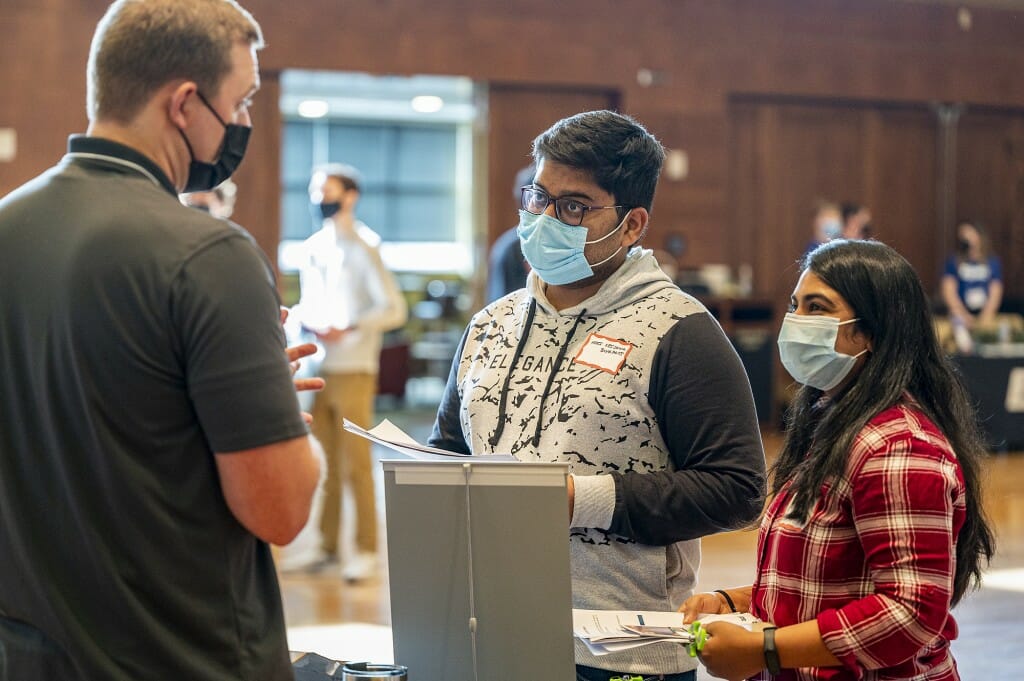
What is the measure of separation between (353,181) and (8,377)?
13.1 ft

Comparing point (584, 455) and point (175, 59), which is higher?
point (175, 59)

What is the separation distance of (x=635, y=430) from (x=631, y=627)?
0.97 ft

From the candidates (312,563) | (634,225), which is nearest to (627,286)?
(634,225)

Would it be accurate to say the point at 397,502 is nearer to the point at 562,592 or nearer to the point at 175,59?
the point at 562,592

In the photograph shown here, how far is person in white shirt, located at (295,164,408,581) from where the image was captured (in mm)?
5023

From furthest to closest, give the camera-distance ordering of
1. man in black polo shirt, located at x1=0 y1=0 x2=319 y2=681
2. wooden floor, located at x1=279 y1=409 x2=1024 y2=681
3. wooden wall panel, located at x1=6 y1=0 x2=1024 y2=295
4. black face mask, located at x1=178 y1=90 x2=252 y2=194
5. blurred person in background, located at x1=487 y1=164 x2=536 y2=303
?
wooden wall panel, located at x1=6 y1=0 x2=1024 y2=295
blurred person in background, located at x1=487 y1=164 x2=536 y2=303
wooden floor, located at x1=279 y1=409 x2=1024 y2=681
black face mask, located at x1=178 y1=90 x2=252 y2=194
man in black polo shirt, located at x1=0 y1=0 x2=319 y2=681

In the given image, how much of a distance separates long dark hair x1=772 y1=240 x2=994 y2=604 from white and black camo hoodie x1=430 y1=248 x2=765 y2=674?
0.10 m

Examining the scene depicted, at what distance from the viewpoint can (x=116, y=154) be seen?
129cm

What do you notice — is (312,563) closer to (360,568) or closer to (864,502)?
(360,568)

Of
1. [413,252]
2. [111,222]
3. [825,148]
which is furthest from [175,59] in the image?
[413,252]

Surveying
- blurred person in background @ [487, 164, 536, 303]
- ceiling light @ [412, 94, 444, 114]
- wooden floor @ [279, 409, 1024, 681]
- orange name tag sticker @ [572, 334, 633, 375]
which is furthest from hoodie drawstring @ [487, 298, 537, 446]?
ceiling light @ [412, 94, 444, 114]

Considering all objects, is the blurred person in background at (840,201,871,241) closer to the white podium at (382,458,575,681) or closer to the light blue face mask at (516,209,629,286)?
the light blue face mask at (516,209,629,286)

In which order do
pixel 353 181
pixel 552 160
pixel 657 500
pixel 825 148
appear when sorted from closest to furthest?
pixel 657 500, pixel 552 160, pixel 353 181, pixel 825 148

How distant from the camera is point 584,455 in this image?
1780 millimetres
